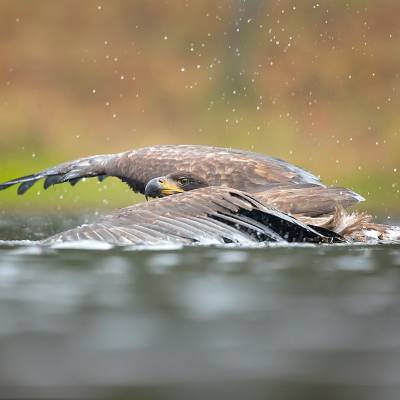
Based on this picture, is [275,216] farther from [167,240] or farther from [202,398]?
[202,398]

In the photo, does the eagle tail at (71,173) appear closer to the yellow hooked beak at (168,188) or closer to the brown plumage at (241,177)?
the brown plumage at (241,177)

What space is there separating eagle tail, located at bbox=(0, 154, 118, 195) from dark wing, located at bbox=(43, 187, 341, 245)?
3260mm

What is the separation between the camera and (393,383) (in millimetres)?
3436

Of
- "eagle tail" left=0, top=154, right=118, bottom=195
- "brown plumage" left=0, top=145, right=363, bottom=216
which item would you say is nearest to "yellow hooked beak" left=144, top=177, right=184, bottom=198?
"brown plumage" left=0, top=145, right=363, bottom=216

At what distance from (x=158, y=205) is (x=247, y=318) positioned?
3463 millimetres

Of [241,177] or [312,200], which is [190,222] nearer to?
[312,200]

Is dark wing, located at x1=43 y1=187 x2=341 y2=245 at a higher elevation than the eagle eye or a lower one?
higher

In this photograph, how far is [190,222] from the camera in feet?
25.7

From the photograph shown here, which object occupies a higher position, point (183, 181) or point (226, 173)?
point (183, 181)

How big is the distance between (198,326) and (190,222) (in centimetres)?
340

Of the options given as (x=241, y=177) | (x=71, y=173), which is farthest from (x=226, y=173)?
(x=71, y=173)

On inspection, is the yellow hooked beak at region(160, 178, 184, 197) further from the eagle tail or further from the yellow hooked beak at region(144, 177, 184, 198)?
the eagle tail

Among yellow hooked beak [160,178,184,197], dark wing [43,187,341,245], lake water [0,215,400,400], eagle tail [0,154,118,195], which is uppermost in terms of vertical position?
lake water [0,215,400,400]

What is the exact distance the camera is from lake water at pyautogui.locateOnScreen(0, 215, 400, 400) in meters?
3.44
